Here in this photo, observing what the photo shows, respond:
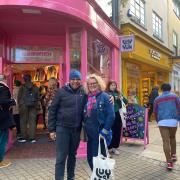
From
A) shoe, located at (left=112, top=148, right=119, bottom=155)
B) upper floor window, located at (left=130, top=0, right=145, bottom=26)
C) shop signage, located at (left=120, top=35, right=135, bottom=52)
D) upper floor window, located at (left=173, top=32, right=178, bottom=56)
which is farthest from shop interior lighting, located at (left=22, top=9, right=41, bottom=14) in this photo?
upper floor window, located at (left=173, top=32, right=178, bottom=56)

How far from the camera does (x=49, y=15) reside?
24.4ft

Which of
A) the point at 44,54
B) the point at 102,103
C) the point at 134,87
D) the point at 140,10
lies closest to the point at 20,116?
the point at 44,54

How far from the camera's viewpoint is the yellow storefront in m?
12.9

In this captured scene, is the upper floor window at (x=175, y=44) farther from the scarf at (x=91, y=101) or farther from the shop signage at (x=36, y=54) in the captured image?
the scarf at (x=91, y=101)

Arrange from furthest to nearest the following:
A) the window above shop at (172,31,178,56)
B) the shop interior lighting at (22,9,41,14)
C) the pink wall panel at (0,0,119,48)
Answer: the window above shop at (172,31,178,56)
the shop interior lighting at (22,9,41,14)
the pink wall panel at (0,0,119,48)

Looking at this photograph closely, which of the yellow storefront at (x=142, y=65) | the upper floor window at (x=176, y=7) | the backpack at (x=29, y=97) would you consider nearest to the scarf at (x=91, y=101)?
the backpack at (x=29, y=97)

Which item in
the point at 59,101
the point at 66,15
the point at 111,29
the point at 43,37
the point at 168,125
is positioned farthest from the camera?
the point at 111,29

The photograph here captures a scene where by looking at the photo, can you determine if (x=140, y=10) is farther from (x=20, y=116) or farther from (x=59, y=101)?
(x=59, y=101)

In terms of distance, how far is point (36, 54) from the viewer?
29.9ft

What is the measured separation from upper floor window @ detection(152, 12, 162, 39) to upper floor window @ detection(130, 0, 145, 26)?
171cm

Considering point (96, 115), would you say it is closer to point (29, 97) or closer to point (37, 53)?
point (29, 97)

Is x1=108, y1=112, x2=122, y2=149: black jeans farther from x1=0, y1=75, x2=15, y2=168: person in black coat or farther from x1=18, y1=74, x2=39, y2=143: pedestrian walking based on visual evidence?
x1=0, y1=75, x2=15, y2=168: person in black coat

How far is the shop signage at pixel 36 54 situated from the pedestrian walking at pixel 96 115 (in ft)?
14.5

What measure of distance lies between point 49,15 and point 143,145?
4.05m
